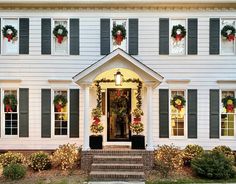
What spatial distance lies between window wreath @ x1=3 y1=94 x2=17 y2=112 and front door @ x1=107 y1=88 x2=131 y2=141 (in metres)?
4.16

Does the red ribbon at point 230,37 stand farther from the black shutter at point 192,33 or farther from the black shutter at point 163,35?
the black shutter at point 163,35

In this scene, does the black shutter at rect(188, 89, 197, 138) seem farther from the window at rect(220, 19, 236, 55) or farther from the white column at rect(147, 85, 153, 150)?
the white column at rect(147, 85, 153, 150)

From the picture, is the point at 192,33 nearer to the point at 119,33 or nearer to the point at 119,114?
the point at 119,33

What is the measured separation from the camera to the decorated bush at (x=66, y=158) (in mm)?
9930

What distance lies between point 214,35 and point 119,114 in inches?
215

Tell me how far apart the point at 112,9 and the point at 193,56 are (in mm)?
4139

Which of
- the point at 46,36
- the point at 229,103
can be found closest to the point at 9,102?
the point at 46,36

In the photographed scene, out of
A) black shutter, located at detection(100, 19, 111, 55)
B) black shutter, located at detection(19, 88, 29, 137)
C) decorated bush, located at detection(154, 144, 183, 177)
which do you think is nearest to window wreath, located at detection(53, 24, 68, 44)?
black shutter, located at detection(100, 19, 111, 55)

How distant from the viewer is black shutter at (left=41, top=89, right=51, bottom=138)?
38.9 feet

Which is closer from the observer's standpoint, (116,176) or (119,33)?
(116,176)

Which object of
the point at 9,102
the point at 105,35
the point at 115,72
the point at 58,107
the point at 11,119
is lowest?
the point at 11,119

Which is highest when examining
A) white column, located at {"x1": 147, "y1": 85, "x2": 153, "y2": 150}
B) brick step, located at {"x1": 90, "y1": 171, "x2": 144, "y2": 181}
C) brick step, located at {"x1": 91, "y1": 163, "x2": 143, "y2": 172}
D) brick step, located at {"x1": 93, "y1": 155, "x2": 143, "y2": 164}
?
white column, located at {"x1": 147, "y1": 85, "x2": 153, "y2": 150}

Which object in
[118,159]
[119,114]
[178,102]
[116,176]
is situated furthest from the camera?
[119,114]

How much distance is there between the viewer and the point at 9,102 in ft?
38.5
